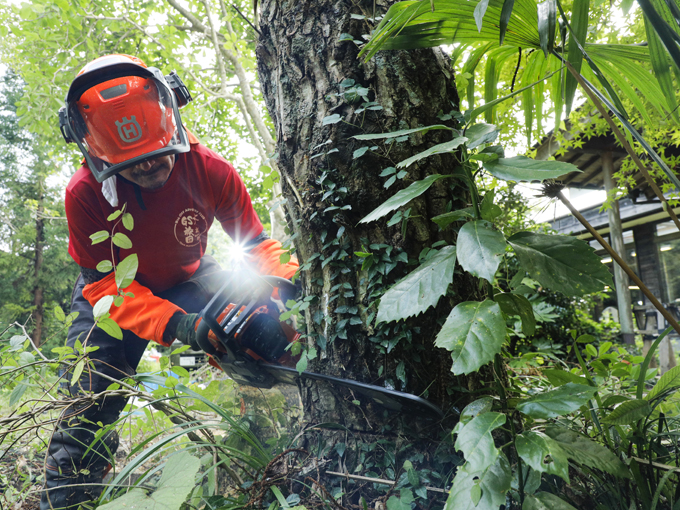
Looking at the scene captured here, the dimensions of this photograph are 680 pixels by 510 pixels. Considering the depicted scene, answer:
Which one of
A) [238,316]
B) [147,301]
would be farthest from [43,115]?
[238,316]

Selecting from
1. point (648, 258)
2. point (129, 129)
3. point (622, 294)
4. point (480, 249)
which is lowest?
point (648, 258)

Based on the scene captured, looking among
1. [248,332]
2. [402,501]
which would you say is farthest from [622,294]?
[402,501]

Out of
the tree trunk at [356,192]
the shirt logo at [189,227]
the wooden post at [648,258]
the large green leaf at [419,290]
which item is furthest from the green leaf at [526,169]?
the wooden post at [648,258]

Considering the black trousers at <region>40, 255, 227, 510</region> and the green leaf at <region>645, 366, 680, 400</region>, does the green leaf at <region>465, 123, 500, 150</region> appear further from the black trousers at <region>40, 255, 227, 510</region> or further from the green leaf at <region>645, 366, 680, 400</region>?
the black trousers at <region>40, 255, 227, 510</region>

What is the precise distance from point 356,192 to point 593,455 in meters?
0.79

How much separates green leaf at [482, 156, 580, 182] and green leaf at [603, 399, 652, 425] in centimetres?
56

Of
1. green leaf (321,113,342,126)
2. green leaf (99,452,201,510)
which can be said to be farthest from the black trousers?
green leaf (321,113,342,126)

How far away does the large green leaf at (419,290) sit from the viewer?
2.04ft

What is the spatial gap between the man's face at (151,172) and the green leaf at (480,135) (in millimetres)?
1552

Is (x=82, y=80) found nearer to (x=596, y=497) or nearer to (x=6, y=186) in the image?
(x=596, y=497)

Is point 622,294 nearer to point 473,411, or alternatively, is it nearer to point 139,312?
point 473,411

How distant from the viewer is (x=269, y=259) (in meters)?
1.94

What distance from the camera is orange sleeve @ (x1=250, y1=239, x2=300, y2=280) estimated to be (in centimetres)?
182

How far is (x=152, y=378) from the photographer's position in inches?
41.3
